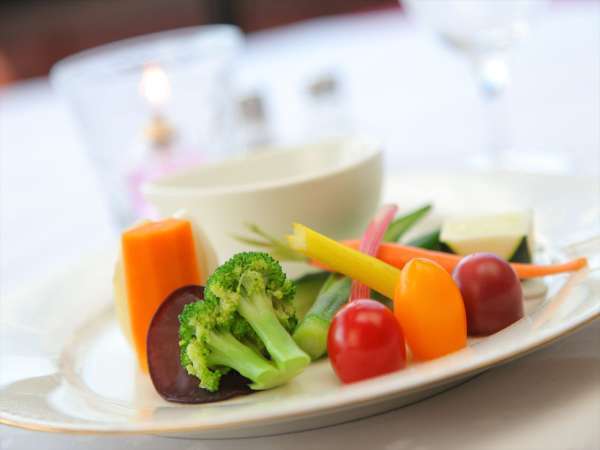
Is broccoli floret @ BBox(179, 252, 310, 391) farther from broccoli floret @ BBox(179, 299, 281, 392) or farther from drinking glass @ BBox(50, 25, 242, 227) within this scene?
drinking glass @ BBox(50, 25, 242, 227)

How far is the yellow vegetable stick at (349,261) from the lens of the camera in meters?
0.83

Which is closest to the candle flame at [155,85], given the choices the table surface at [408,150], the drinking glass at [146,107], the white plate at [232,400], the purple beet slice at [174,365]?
the drinking glass at [146,107]

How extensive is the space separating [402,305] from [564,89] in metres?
1.17

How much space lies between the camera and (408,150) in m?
1.71

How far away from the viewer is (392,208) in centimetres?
101

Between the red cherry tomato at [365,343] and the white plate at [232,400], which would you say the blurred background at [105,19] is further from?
the red cherry tomato at [365,343]

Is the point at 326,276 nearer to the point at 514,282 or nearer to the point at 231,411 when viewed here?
the point at 514,282

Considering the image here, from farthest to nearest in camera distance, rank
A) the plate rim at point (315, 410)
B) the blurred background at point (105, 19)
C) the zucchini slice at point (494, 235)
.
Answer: the blurred background at point (105, 19) → the zucchini slice at point (494, 235) → the plate rim at point (315, 410)

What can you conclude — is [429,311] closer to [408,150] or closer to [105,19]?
[408,150]

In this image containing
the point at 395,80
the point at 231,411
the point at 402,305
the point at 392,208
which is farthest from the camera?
the point at 395,80

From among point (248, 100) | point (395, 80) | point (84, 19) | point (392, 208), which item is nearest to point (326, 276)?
point (392, 208)

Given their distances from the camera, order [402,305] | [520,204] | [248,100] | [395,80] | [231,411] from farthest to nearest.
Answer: [395,80] → [248,100] → [520,204] → [402,305] → [231,411]

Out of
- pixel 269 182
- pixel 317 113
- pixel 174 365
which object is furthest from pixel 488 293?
pixel 317 113

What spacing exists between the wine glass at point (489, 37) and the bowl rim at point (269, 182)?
0.25m
